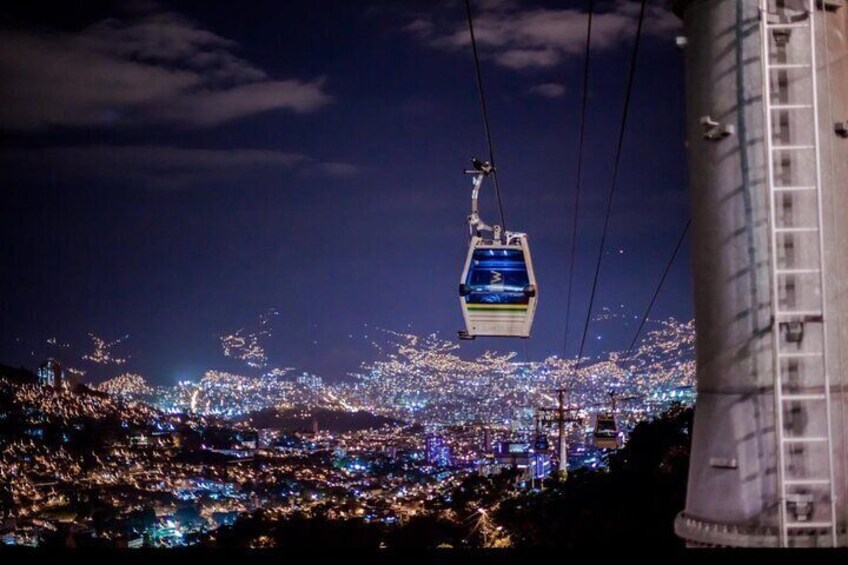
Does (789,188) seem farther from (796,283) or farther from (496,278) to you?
(496,278)

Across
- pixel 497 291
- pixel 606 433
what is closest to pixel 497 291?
pixel 497 291

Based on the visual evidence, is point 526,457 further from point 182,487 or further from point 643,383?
point 182,487

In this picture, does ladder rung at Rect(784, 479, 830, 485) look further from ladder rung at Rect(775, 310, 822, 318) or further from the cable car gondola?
the cable car gondola

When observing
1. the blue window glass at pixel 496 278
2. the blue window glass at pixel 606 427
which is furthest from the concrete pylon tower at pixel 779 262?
the blue window glass at pixel 606 427

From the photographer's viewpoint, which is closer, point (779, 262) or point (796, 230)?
point (796, 230)

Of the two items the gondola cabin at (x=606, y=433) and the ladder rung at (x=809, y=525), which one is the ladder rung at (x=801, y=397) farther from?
the gondola cabin at (x=606, y=433)

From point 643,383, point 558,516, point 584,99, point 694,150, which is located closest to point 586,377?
point 643,383
